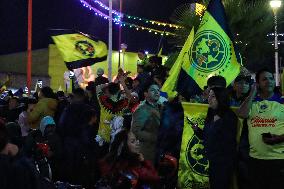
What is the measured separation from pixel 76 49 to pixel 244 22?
935 cm

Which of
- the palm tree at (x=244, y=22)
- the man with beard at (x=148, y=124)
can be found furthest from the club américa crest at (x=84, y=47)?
the palm tree at (x=244, y=22)

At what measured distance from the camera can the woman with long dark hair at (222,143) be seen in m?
5.40

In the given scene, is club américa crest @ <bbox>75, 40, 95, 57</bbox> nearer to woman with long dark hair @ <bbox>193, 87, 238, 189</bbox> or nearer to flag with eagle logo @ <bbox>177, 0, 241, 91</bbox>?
flag with eagle logo @ <bbox>177, 0, 241, 91</bbox>

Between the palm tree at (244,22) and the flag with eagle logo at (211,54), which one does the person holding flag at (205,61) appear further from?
the palm tree at (244,22)

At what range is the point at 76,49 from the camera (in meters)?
11.4

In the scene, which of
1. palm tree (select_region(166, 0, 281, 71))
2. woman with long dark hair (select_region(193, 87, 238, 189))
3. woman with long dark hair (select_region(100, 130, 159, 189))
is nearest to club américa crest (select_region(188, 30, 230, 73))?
woman with long dark hair (select_region(193, 87, 238, 189))

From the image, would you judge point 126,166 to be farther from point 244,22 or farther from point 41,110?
point 244,22

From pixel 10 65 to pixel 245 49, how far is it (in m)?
20.9

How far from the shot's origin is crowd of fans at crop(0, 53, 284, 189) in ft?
16.4

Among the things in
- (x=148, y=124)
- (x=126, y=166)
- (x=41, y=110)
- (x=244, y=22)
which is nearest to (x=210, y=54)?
(x=148, y=124)

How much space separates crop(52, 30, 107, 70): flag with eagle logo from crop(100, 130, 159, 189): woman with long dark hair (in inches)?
250

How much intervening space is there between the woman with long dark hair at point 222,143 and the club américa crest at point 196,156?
0.85m

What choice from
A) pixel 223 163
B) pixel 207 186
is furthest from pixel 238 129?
pixel 207 186

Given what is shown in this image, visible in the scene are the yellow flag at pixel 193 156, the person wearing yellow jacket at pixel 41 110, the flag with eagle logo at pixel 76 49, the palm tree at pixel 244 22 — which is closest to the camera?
the yellow flag at pixel 193 156
